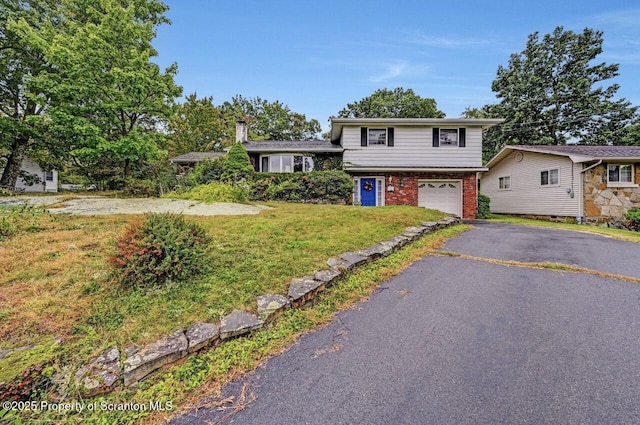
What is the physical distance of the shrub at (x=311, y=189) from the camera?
539 inches

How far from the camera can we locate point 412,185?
48.9ft

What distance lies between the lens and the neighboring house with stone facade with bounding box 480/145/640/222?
41.4 ft

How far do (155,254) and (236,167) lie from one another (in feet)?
37.2

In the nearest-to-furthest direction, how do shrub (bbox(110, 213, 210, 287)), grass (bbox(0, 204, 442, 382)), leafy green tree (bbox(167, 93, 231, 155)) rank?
grass (bbox(0, 204, 442, 382)), shrub (bbox(110, 213, 210, 287)), leafy green tree (bbox(167, 93, 231, 155))

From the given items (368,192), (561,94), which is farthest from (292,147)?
(561,94)

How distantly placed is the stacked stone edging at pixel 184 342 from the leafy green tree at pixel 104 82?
11.8m

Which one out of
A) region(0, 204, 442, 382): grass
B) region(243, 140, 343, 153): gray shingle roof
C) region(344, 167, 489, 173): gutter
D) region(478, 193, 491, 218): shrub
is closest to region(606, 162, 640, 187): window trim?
region(478, 193, 491, 218): shrub

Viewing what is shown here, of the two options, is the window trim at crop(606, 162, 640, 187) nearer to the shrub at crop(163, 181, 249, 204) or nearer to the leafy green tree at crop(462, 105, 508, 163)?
the leafy green tree at crop(462, 105, 508, 163)

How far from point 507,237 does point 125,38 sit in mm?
16832

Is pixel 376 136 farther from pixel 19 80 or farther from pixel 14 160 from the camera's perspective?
pixel 14 160

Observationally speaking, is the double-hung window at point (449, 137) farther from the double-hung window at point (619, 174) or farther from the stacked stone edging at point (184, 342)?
the stacked stone edging at point (184, 342)

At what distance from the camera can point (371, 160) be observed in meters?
15.0

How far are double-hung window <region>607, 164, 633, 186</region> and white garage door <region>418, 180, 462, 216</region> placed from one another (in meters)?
6.28

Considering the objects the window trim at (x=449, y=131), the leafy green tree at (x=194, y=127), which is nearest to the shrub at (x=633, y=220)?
the window trim at (x=449, y=131)
